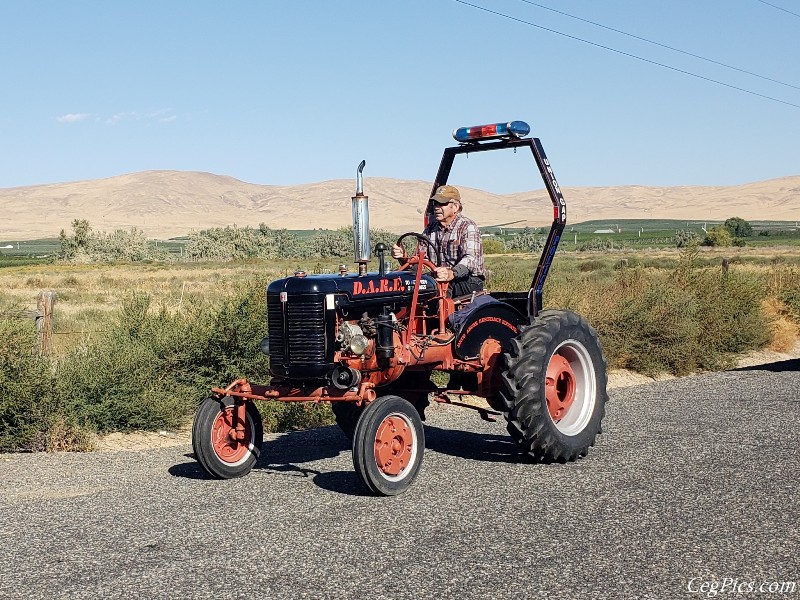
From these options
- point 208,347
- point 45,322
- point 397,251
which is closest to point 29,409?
point 208,347

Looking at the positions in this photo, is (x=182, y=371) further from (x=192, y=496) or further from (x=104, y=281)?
(x=104, y=281)

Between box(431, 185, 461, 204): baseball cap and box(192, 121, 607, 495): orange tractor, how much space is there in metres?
0.45

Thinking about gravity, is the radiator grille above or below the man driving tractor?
below

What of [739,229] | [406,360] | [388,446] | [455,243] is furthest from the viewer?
[739,229]

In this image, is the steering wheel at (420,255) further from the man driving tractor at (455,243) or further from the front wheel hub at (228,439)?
the front wheel hub at (228,439)

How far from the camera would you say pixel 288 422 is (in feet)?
39.6

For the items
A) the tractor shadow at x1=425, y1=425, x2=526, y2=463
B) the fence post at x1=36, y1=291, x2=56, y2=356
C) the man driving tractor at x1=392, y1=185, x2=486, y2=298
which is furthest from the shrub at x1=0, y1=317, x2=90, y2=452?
the man driving tractor at x1=392, y1=185, x2=486, y2=298

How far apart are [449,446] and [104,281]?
42198 millimetres

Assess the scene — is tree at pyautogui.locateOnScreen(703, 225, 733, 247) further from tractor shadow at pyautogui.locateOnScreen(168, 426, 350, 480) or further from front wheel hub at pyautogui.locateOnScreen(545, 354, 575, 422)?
front wheel hub at pyautogui.locateOnScreen(545, 354, 575, 422)

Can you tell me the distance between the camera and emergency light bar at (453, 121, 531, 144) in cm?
945

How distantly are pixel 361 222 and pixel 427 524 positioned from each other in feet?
8.09

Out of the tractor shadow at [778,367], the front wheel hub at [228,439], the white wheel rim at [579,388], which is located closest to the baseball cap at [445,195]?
the white wheel rim at [579,388]

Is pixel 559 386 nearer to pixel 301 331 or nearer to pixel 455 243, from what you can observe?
pixel 455 243

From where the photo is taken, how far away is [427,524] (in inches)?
279
